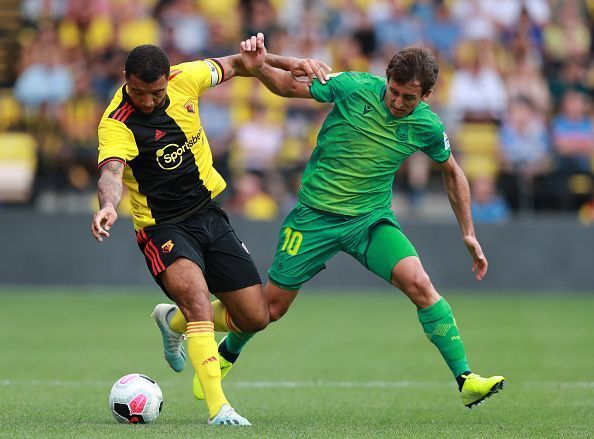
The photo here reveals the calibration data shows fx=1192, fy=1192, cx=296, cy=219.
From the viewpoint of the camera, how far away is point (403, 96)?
761 cm

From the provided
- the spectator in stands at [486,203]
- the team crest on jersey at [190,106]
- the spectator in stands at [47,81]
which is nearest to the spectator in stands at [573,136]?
the spectator in stands at [486,203]

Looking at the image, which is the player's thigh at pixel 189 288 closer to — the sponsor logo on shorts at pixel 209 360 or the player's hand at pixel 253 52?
the sponsor logo on shorts at pixel 209 360

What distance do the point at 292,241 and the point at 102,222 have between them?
175 cm

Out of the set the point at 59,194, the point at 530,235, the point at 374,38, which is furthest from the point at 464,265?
the point at 59,194

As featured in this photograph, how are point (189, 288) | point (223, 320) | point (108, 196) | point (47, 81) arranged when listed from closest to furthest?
point (108, 196) → point (189, 288) → point (223, 320) → point (47, 81)

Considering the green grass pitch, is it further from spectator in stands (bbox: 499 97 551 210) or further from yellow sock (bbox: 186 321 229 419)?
spectator in stands (bbox: 499 97 551 210)

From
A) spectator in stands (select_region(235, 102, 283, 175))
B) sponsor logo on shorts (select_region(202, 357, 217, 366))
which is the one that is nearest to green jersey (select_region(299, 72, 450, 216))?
sponsor logo on shorts (select_region(202, 357, 217, 366))

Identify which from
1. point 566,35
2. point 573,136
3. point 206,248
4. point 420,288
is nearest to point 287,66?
point 206,248

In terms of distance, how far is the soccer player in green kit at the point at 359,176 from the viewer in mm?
7855

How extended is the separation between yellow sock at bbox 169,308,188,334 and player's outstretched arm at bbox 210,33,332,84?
5.53ft

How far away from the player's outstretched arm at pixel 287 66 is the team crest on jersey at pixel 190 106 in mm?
435

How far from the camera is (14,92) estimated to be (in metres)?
19.2

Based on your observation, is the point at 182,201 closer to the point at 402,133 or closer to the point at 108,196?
the point at 108,196

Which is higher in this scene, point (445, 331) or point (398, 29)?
point (398, 29)
